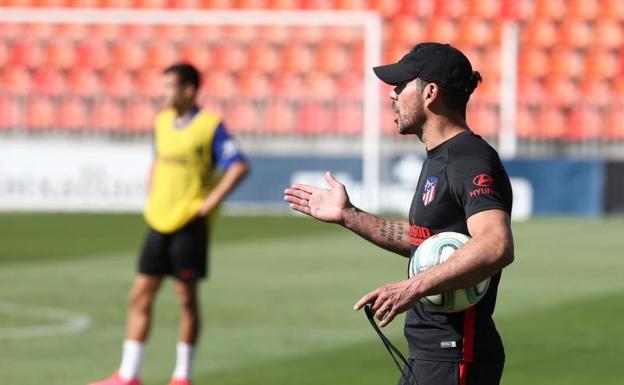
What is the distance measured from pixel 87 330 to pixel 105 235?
8.85 m

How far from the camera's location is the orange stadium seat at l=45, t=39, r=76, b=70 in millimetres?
27125

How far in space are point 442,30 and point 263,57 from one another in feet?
11.1

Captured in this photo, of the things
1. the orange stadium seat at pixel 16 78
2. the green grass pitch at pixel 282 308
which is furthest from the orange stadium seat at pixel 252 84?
the green grass pitch at pixel 282 308

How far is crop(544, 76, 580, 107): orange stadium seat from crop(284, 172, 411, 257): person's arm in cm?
2133

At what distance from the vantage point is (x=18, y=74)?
27125mm

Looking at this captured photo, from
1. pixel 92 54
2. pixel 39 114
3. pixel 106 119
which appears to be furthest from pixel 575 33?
pixel 39 114

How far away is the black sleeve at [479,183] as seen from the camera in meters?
4.86

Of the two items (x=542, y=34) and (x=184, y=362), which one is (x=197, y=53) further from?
(x=184, y=362)

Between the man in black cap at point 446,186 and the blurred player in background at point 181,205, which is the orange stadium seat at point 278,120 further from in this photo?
the man in black cap at point 446,186

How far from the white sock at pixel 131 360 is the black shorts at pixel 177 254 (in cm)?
50

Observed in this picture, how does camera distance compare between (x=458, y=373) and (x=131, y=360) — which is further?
(x=131, y=360)

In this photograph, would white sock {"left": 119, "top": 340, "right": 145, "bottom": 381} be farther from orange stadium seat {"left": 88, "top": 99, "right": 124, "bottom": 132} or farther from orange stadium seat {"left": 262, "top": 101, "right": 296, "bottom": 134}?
orange stadium seat {"left": 88, "top": 99, "right": 124, "bottom": 132}

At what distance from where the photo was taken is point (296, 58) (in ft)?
89.4

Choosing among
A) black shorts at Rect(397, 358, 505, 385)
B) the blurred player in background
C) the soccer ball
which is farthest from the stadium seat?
the soccer ball
